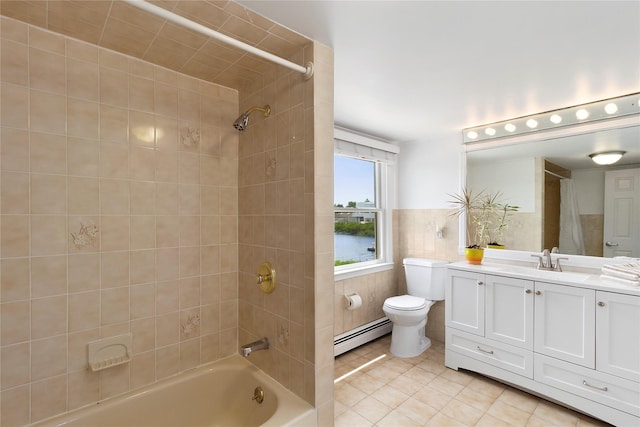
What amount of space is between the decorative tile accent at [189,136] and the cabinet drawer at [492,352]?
2.58 metres

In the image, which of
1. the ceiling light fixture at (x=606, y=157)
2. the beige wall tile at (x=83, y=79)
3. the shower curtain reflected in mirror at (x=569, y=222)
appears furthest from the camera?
the shower curtain reflected in mirror at (x=569, y=222)

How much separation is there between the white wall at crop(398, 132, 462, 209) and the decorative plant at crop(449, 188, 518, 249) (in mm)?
132

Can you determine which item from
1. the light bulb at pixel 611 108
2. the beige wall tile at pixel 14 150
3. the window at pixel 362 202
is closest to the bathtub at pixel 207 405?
the beige wall tile at pixel 14 150

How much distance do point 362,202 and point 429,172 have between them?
0.82 metres

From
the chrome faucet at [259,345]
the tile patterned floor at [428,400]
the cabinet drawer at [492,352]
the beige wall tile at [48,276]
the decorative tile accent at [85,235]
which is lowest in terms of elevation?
the tile patterned floor at [428,400]

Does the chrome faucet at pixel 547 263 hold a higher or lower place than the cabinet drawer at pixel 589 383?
higher

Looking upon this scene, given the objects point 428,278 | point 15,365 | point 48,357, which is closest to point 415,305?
point 428,278

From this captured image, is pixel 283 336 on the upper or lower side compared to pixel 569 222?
lower

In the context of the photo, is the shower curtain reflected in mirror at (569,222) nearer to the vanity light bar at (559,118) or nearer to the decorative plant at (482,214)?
the decorative plant at (482,214)

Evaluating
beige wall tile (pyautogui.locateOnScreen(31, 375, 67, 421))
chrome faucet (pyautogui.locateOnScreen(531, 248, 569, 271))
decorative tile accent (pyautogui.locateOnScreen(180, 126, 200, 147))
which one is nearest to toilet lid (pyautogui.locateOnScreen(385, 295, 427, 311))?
chrome faucet (pyautogui.locateOnScreen(531, 248, 569, 271))

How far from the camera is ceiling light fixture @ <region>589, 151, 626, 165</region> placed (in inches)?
89.3

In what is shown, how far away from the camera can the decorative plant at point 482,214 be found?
282cm

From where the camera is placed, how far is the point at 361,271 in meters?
3.09

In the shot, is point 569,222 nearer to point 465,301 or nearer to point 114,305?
→ point 465,301
